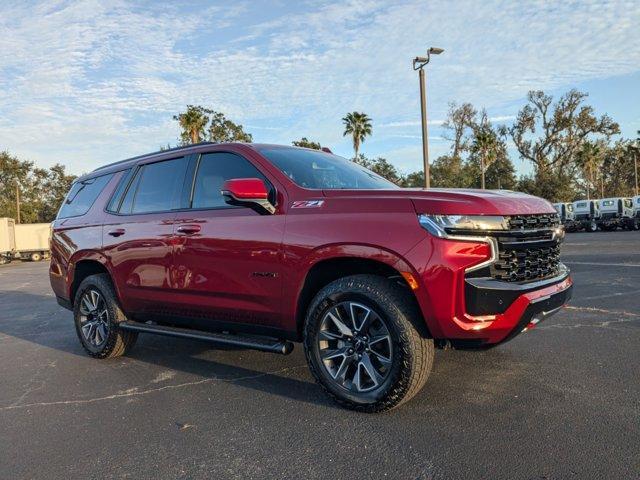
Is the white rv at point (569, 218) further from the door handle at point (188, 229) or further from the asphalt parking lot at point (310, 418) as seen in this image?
the door handle at point (188, 229)

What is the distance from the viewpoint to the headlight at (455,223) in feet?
10.7

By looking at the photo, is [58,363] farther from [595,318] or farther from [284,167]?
[595,318]

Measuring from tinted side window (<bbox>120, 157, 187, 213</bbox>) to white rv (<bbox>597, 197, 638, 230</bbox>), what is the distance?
35.3m

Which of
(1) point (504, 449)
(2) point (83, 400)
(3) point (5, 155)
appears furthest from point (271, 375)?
(3) point (5, 155)

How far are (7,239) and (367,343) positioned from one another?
35585 mm

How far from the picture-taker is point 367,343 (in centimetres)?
361

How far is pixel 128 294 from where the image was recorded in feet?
17.0

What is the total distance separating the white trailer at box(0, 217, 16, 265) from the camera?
108 feet

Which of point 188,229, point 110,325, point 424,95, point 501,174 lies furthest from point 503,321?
point 501,174

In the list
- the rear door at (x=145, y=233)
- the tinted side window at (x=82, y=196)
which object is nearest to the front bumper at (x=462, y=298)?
the rear door at (x=145, y=233)

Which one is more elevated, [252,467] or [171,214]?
[171,214]

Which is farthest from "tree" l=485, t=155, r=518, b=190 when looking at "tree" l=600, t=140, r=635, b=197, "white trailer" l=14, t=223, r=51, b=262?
"white trailer" l=14, t=223, r=51, b=262

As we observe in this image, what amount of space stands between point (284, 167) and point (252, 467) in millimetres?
2254

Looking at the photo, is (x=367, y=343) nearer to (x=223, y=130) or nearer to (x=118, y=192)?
(x=118, y=192)
